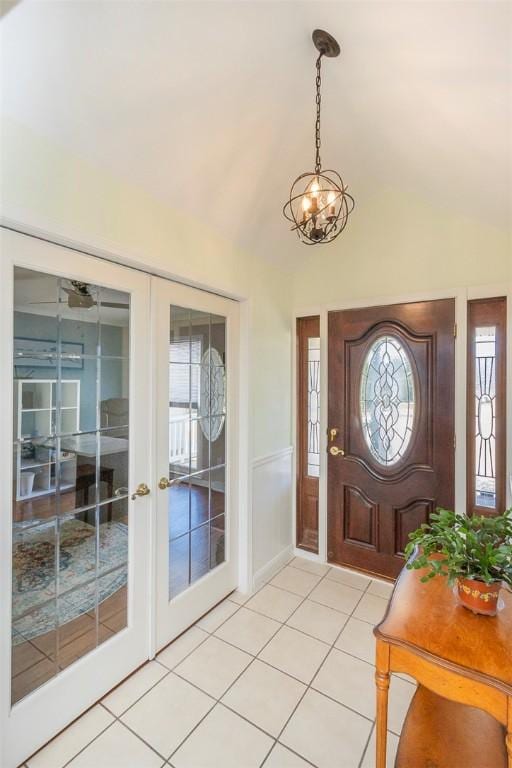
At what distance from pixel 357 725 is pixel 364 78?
2.83 m

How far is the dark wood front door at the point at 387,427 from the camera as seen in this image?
237 cm

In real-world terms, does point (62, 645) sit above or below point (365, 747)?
above

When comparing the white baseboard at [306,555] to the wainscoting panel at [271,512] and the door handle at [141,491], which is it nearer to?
the wainscoting panel at [271,512]

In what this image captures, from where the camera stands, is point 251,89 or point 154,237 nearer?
point 251,89

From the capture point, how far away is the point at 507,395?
7.06 ft

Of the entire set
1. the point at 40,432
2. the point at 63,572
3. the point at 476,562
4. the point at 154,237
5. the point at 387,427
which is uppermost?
the point at 154,237

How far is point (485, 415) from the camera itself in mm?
2262

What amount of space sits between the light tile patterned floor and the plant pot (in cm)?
81

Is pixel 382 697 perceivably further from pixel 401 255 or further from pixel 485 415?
pixel 401 255

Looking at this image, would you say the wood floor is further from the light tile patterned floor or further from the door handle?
the door handle

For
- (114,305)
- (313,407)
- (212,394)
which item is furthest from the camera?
(313,407)

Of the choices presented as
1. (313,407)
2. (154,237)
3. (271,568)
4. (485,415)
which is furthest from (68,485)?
(485,415)

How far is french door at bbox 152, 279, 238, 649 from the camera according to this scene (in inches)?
76.6

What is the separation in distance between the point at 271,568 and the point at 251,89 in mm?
3043
